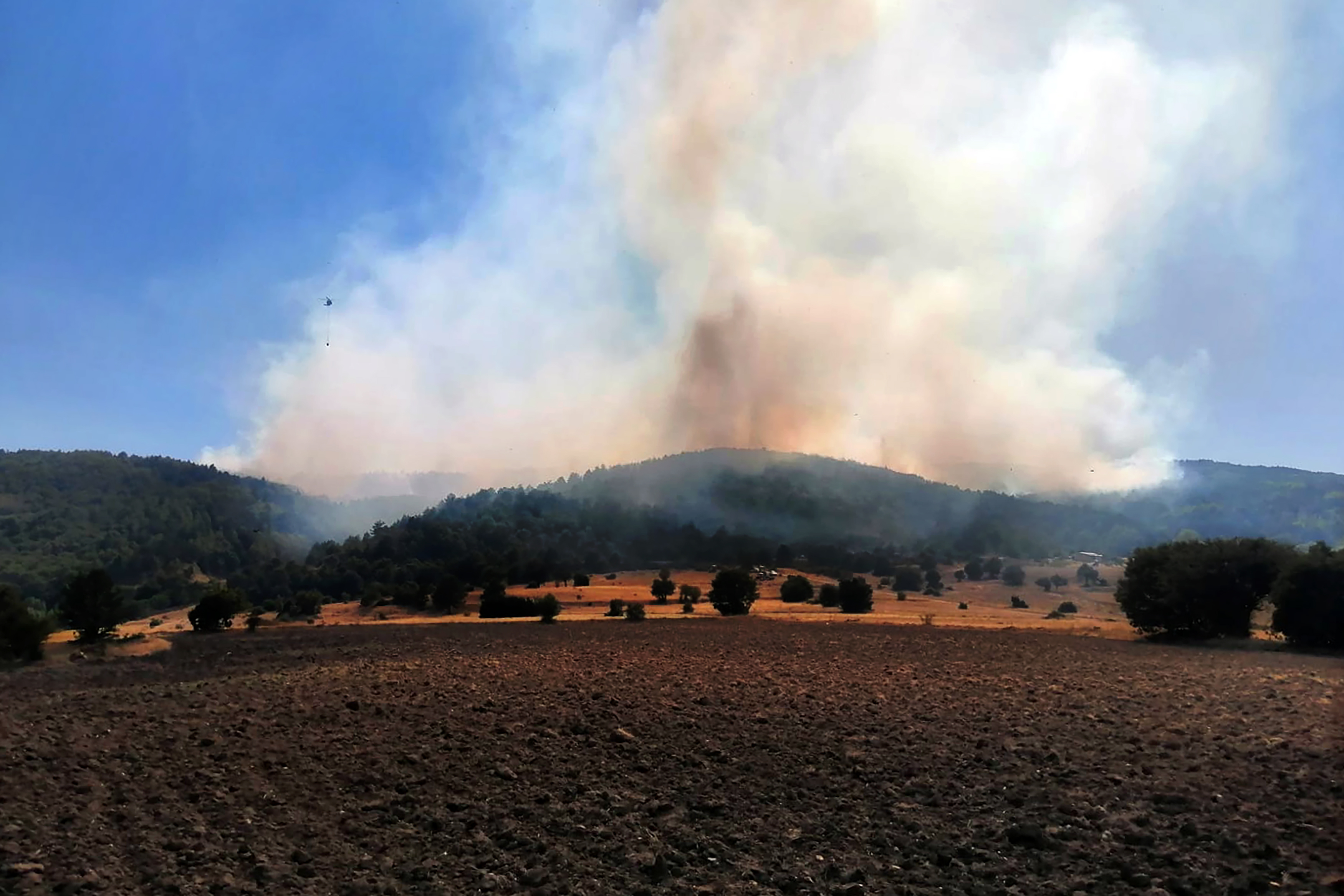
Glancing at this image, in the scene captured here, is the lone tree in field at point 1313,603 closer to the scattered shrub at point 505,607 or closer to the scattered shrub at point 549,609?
the scattered shrub at point 549,609

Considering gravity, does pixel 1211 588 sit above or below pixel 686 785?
above

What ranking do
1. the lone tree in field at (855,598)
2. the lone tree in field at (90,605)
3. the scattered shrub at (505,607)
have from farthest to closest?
the lone tree in field at (855,598) < the scattered shrub at (505,607) < the lone tree in field at (90,605)

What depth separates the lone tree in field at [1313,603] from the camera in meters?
39.4

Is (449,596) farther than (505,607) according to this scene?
Yes

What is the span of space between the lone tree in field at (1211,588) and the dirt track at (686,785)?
19.6m

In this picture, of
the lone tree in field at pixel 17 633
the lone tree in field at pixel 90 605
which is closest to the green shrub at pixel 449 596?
the lone tree in field at pixel 90 605

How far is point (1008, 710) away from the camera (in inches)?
823

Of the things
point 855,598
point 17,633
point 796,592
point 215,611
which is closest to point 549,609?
point 215,611

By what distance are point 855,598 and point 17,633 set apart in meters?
67.4

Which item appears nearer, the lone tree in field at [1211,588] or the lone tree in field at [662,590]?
the lone tree in field at [1211,588]

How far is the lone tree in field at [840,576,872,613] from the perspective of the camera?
80375mm

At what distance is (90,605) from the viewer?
161 feet

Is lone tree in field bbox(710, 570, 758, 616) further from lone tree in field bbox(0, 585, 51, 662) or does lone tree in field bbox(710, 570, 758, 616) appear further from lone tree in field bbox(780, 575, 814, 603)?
lone tree in field bbox(0, 585, 51, 662)

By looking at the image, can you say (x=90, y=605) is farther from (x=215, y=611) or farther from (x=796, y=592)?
(x=796, y=592)
